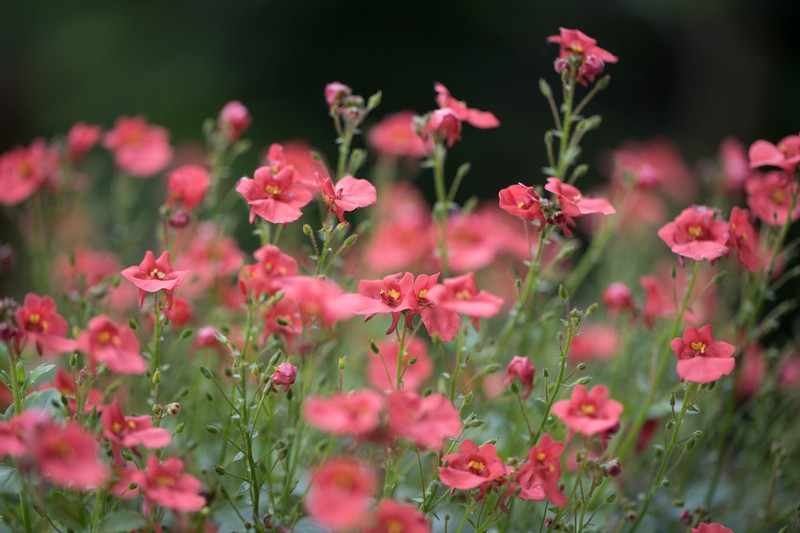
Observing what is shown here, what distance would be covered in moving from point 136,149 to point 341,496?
1349 millimetres

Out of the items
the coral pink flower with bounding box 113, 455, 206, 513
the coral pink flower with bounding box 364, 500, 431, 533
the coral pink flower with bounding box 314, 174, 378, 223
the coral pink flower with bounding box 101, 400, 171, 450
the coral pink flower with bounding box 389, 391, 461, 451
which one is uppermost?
the coral pink flower with bounding box 314, 174, 378, 223

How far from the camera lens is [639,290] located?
216 cm

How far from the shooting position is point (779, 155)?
125 cm

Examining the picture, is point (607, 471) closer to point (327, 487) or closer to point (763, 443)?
point (327, 487)

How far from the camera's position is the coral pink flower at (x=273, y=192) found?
110 cm

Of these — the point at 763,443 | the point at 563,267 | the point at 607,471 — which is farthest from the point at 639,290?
the point at 607,471

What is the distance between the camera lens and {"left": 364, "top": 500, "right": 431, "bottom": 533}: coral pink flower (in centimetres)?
79

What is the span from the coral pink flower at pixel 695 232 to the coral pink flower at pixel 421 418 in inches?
19.4

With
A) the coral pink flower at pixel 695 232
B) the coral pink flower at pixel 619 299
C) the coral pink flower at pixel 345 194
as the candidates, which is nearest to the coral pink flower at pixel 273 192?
the coral pink flower at pixel 345 194

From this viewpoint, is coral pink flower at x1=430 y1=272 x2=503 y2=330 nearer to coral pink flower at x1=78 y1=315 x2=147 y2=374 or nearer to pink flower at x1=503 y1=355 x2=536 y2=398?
pink flower at x1=503 y1=355 x2=536 y2=398

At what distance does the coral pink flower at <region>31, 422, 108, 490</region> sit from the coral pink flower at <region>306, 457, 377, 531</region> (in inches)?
8.9

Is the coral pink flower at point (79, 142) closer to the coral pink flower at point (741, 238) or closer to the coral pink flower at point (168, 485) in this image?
the coral pink flower at point (168, 485)

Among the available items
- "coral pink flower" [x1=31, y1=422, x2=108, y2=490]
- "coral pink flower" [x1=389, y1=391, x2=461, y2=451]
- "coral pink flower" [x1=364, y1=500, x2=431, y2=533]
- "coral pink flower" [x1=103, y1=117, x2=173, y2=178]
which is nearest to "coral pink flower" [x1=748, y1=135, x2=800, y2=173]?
"coral pink flower" [x1=389, y1=391, x2=461, y2=451]

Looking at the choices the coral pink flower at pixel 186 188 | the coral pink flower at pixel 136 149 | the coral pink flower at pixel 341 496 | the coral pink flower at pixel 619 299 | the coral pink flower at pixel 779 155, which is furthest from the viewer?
the coral pink flower at pixel 136 149
